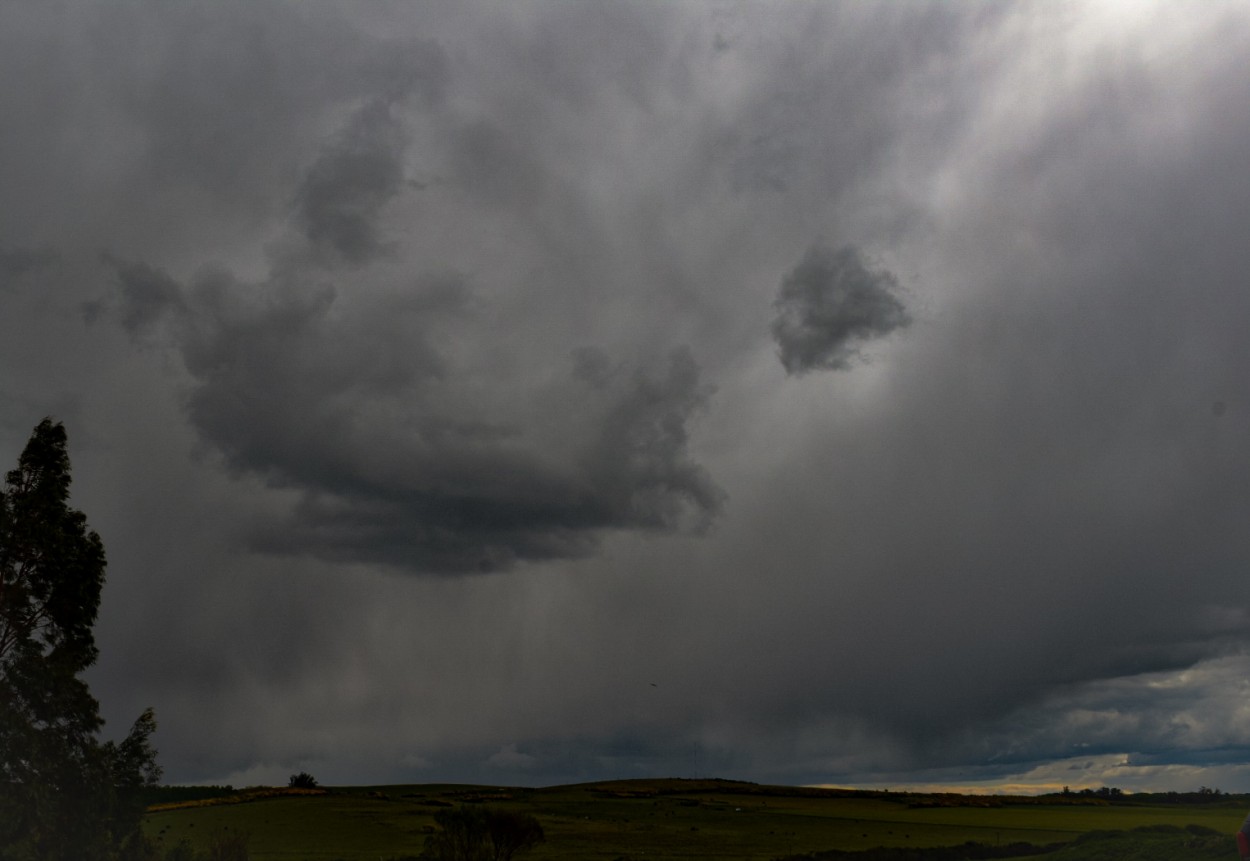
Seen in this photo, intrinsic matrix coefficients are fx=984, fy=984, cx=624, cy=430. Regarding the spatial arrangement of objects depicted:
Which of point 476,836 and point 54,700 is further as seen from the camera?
point 476,836

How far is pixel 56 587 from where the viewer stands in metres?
62.9

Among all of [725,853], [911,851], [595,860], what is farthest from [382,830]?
[911,851]

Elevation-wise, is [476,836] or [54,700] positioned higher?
[54,700]

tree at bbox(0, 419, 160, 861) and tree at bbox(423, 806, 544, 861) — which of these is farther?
tree at bbox(423, 806, 544, 861)

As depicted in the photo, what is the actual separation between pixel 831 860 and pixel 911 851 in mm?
19216

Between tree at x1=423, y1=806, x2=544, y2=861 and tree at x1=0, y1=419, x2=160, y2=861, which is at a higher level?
tree at x1=0, y1=419, x2=160, y2=861

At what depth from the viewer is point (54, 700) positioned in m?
60.6

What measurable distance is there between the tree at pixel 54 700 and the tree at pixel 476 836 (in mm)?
56322

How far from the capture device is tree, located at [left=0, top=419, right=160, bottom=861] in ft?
193

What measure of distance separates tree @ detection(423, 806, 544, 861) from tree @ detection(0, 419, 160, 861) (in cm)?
5632

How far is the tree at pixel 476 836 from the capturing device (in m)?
117

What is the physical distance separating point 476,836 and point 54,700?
70.7 m

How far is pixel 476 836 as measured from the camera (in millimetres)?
120688

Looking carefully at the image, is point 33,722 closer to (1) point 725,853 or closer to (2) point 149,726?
(2) point 149,726
